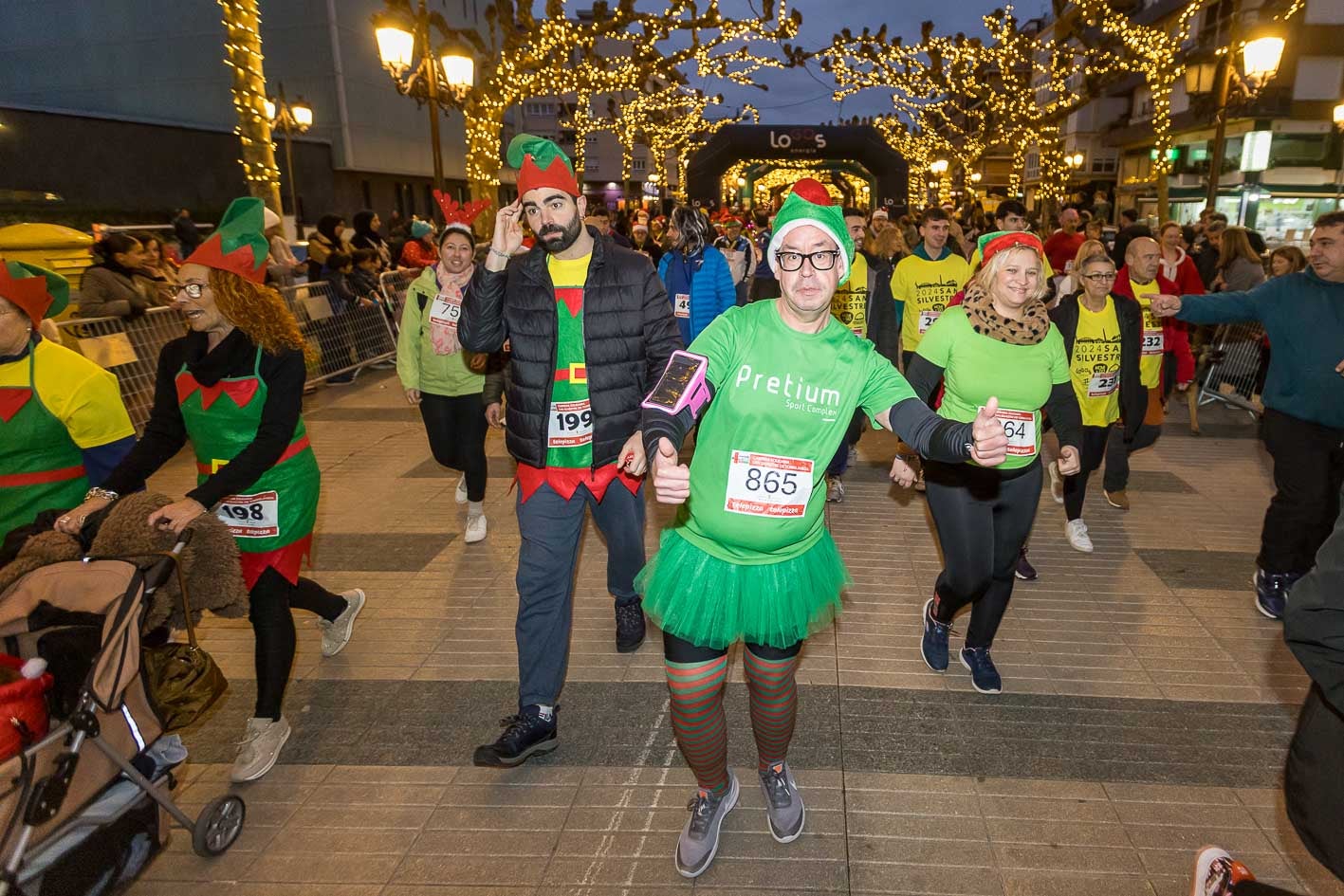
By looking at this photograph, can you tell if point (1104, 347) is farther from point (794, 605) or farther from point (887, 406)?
point (794, 605)

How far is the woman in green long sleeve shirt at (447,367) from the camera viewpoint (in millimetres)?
5363

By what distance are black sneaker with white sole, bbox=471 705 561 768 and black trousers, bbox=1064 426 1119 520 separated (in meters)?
3.77

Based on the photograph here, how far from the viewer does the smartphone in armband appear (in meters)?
2.39

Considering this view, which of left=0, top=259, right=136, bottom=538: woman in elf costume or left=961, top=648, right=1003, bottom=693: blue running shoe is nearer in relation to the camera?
left=0, top=259, right=136, bottom=538: woman in elf costume

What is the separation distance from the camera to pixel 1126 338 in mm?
5262

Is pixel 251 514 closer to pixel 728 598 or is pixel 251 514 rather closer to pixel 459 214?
pixel 728 598

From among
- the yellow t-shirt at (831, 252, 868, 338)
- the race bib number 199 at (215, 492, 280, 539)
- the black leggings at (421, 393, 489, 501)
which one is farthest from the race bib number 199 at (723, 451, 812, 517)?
the yellow t-shirt at (831, 252, 868, 338)

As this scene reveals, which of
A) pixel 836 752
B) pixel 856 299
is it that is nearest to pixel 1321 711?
pixel 836 752

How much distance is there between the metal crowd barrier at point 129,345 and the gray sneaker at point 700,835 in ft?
23.5

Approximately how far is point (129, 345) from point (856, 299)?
731 cm

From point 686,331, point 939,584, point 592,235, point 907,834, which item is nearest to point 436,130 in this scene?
point 686,331

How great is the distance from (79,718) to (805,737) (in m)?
2.68

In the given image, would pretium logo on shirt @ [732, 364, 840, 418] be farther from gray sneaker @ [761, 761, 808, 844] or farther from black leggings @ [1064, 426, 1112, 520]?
black leggings @ [1064, 426, 1112, 520]

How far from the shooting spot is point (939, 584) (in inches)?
159
